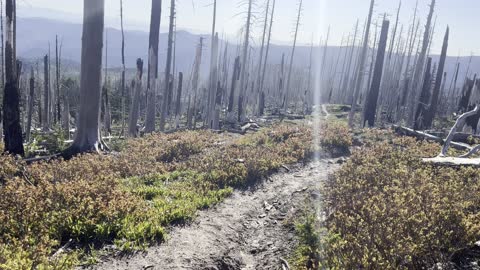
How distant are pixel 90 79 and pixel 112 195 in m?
7.32

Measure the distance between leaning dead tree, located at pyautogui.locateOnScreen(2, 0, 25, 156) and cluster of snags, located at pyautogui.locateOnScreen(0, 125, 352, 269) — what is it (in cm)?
261

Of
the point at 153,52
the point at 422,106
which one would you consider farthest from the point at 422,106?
the point at 153,52

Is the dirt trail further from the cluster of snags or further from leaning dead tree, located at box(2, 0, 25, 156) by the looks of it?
leaning dead tree, located at box(2, 0, 25, 156)

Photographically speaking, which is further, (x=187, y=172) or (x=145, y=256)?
(x=187, y=172)

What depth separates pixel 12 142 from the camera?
1202 cm

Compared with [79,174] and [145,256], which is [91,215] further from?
[79,174]

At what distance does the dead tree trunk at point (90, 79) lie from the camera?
13141mm

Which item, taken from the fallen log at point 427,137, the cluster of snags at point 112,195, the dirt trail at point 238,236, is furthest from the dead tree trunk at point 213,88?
the dirt trail at point 238,236

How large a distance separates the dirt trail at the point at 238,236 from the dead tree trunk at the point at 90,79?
654cm

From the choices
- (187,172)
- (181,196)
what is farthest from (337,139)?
(181,196)

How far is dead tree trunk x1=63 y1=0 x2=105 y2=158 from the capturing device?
13141 millimetres

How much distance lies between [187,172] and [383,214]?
6835mm

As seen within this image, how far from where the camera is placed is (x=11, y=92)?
457 inches

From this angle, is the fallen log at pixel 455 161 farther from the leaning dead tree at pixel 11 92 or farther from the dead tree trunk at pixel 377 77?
the dead tree trunk at pixel 377 77
